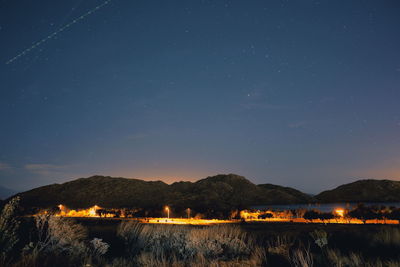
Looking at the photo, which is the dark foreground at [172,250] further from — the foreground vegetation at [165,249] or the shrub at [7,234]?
the shrub at [7,234]

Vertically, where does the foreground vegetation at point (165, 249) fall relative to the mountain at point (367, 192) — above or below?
below

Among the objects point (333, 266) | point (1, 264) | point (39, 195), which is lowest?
point (333, 266)

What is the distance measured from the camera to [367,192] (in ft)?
501

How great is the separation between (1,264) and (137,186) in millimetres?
118124

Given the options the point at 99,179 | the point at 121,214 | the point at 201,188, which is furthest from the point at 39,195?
the point at 121,214

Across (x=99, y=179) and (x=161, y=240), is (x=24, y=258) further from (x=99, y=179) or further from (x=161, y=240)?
(x=99, y=179)

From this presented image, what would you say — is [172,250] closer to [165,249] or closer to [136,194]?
[165,249]

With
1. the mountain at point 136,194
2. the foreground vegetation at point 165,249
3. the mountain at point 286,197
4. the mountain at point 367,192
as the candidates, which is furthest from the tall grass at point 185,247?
the mountain at point 367,192

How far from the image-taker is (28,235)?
38.4 ft

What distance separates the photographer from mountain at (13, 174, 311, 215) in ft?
350

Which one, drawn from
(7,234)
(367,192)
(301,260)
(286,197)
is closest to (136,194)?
(286,197)

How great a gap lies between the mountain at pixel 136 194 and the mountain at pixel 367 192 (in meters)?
41.2

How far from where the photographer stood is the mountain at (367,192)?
146 m

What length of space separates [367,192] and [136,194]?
104 meters
